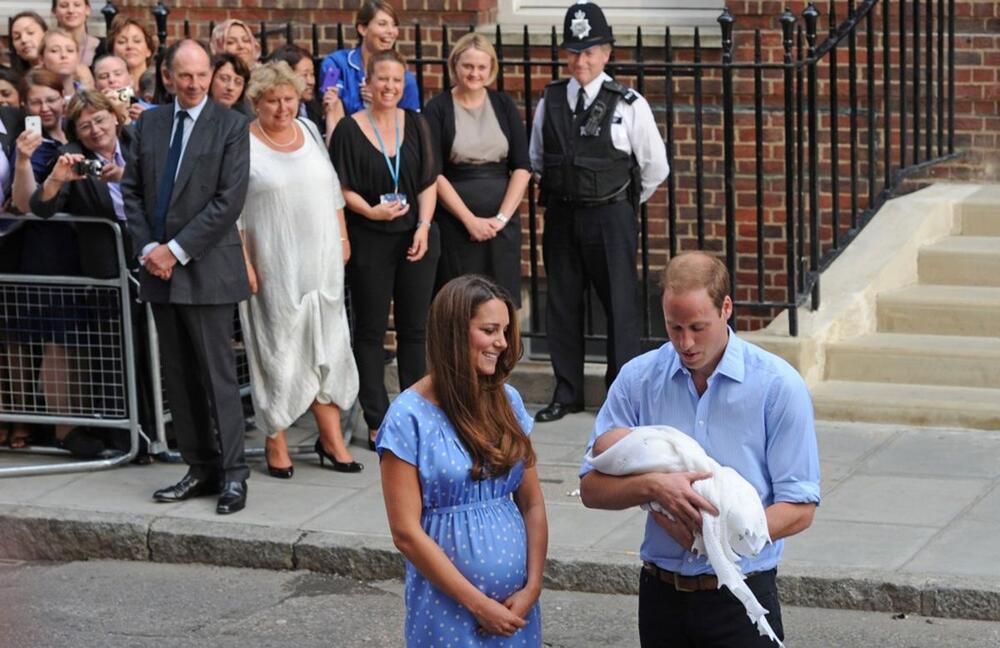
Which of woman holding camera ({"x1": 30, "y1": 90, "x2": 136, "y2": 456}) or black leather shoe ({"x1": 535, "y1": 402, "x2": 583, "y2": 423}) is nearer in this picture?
woman holding camera ({"x1": 30, "y1": 90, "x2": 136, "y2": 456})

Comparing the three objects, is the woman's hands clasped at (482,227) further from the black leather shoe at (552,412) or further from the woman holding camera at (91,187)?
the woman holding camera at (91,187)

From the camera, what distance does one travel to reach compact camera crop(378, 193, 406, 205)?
29.8 feet

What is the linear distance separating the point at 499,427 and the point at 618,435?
0.44 metres

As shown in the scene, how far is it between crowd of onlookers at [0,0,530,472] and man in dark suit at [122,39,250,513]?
1.06 ft

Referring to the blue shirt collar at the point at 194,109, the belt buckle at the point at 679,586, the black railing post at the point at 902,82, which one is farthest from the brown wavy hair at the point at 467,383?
the black railing post at the point at 902,82

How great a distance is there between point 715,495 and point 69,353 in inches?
230

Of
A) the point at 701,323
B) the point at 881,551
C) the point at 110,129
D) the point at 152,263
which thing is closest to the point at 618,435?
the point at 701,323

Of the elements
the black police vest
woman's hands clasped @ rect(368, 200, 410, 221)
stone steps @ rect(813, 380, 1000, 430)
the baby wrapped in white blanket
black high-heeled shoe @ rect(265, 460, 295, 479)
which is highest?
the black police vest

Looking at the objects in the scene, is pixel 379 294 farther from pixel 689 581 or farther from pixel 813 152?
pixel 689 581

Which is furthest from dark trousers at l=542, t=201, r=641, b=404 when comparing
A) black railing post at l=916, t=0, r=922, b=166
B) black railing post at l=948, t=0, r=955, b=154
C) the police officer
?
black railing post at l=948, t=0, r=955, b=154

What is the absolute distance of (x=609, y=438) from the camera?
4.37 meters

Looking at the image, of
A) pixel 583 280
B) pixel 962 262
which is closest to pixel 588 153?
pixel 583 280

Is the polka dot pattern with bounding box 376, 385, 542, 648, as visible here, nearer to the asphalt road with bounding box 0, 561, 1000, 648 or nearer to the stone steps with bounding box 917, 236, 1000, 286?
the asphalt road with bounding box 0, 561, 1000, 648

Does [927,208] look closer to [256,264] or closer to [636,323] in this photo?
[636,323]
